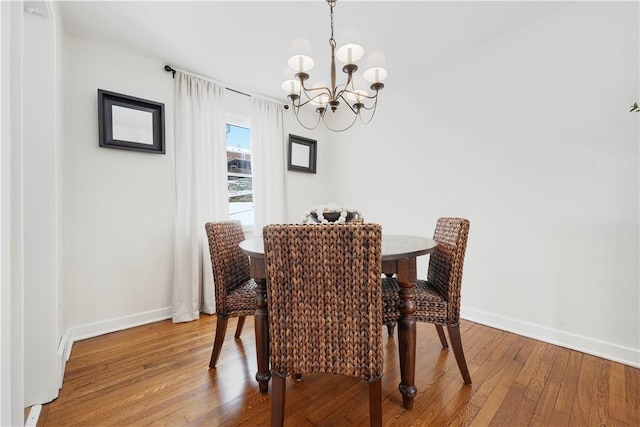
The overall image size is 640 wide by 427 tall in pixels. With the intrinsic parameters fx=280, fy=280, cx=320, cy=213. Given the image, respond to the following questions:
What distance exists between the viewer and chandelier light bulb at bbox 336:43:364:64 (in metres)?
1.50

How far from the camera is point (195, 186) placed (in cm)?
263

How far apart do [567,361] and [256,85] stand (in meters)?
3.45

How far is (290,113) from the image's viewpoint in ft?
11.5

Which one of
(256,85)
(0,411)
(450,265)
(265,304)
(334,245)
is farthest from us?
(256,85)

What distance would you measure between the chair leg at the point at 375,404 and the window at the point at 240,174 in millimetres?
2367

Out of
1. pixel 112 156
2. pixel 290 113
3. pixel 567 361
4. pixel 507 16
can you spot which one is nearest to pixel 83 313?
pixel 112 156

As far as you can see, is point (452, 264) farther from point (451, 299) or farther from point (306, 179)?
point (306, 179)

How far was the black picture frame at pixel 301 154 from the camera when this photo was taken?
11.4 ft

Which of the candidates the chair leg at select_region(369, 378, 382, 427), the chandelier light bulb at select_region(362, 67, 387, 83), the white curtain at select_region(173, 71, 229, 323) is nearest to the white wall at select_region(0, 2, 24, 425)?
the chair leg at select_region(369, 378, 382, 427)

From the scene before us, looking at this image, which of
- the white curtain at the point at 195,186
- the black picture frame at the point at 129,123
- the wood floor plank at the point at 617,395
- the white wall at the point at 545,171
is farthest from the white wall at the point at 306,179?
the wood floor plank at the point at 617,395

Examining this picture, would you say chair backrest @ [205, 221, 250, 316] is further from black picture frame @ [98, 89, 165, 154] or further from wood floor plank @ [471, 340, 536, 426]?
wood floor plank @ [471, 340, 536, 426]

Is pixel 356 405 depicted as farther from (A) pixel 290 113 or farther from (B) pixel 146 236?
(A) pixel 290 113

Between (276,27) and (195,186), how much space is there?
1514 millimetres

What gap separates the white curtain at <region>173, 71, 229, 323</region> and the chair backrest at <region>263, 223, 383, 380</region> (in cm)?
174
